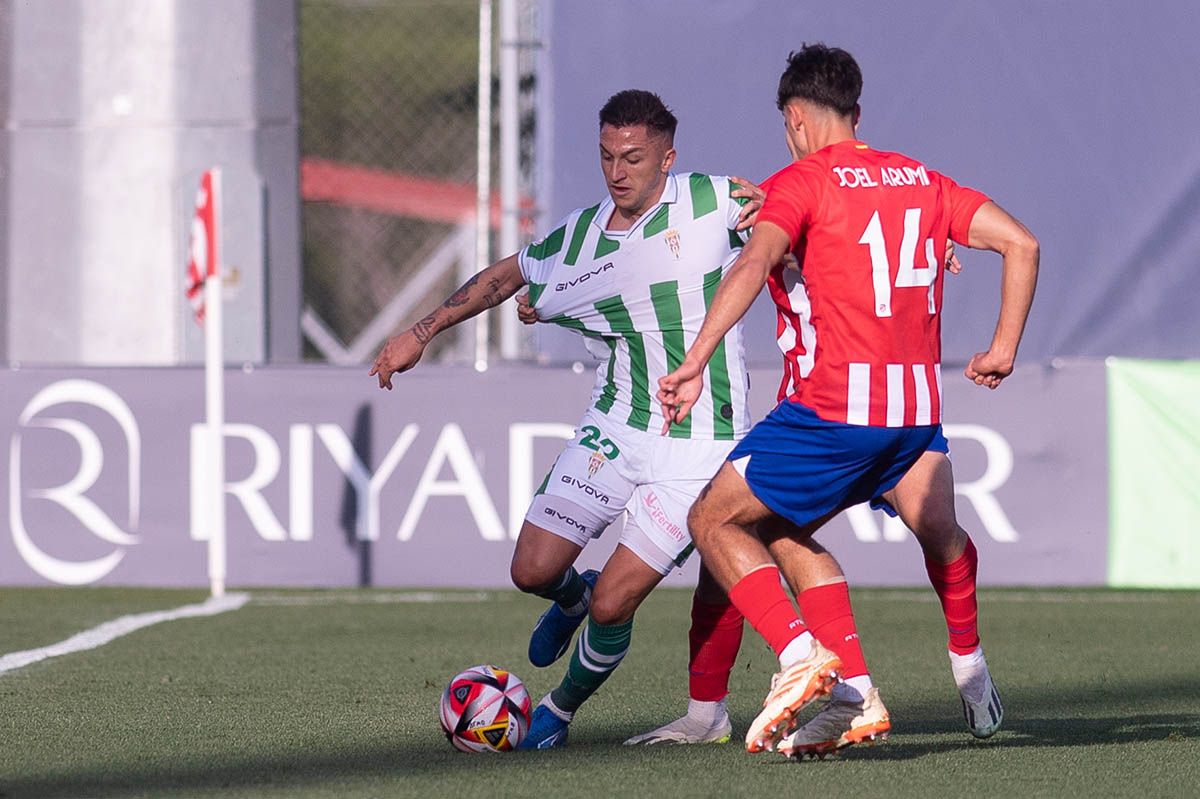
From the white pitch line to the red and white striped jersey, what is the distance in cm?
381

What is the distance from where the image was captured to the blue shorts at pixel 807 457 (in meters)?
4.96

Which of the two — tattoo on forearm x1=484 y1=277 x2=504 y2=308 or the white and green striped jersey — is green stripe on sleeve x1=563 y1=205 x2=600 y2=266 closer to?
the white and green striped jersey

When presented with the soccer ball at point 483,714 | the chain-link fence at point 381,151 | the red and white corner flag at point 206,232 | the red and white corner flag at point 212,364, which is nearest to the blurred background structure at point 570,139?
the red and white corner flag at point 212,364

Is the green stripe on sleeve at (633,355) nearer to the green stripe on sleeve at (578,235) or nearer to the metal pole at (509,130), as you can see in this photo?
the green stripe on sleeve at (578,235)

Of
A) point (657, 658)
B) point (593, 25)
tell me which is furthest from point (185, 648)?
point (593, 25)

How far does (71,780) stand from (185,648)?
11.0 feet

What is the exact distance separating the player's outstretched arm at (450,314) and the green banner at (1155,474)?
5.35 m

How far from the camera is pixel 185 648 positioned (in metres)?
8.07

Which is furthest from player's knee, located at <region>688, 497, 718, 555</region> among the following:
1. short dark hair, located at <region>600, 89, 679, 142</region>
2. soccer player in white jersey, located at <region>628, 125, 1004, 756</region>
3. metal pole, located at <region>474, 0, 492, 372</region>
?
metal pole, located at <region>474, 0, 492, 372</region>

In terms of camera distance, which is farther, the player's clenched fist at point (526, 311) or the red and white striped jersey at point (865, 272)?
the player's clenched fist at point (526, 311)

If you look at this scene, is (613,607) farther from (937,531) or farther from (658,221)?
(658,221)

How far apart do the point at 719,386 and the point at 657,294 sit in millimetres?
346

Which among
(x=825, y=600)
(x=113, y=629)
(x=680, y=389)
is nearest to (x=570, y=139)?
(x=113, y=629)

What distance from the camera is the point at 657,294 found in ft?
19.4
